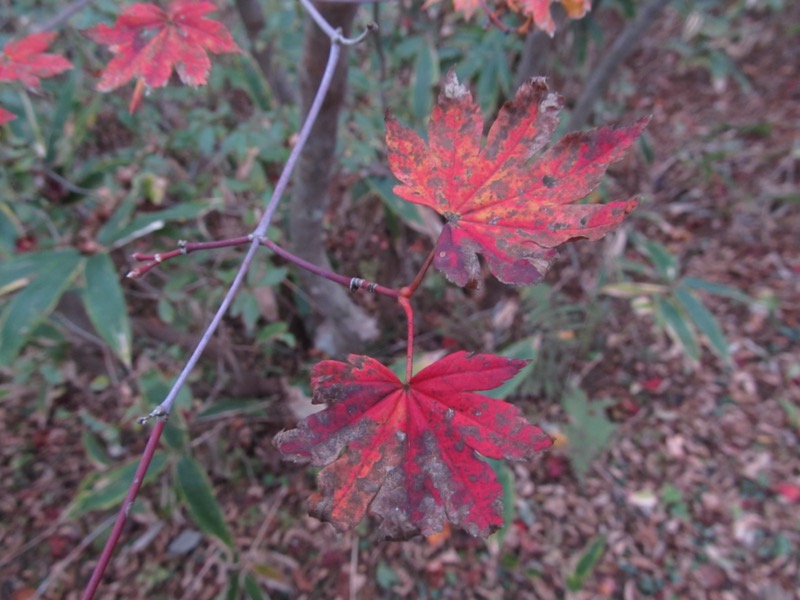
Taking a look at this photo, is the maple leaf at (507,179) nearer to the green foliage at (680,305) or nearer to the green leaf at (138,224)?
the green leaf at (138,224)

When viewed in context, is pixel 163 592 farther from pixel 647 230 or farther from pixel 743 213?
pixel 743 213

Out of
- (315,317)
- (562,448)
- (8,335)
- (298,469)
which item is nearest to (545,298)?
(562,448)

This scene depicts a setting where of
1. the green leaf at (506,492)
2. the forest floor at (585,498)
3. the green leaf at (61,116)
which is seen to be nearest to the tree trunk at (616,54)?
the forest floor at (585,498)

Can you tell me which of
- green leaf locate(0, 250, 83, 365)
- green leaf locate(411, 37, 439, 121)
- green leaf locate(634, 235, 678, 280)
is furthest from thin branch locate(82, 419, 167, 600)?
green leaf locate(634, 235, 678, 280)

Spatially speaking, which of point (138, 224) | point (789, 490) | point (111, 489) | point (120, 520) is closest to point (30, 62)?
point (138, 224)

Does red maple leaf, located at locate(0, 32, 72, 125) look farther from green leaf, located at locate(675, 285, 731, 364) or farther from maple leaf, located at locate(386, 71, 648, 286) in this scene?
green leaf, located at locate(675, 285, 731, 364)

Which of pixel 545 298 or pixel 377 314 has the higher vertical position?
pixel 545 298
